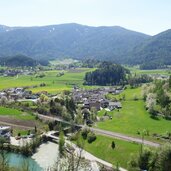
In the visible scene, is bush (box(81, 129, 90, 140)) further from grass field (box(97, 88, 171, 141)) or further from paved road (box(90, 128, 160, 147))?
grass field (box(97, 88, 171, 141))

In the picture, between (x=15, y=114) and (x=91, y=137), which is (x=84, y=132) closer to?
(x=91, y=137)

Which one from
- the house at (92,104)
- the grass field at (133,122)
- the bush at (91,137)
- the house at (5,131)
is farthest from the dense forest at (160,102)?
the house at (5,131)

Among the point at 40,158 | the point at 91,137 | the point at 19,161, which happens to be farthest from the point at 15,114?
the point at 19,161

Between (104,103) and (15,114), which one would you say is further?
(104,103)

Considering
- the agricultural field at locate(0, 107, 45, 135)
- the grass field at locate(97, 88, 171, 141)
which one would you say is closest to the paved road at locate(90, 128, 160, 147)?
the grass field at locate(97, 88, 171, 141)

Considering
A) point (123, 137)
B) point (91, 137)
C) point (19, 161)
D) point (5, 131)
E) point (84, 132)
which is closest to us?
point (19, 161)

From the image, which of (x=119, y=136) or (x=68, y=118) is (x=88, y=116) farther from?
(x=119, y=136)
